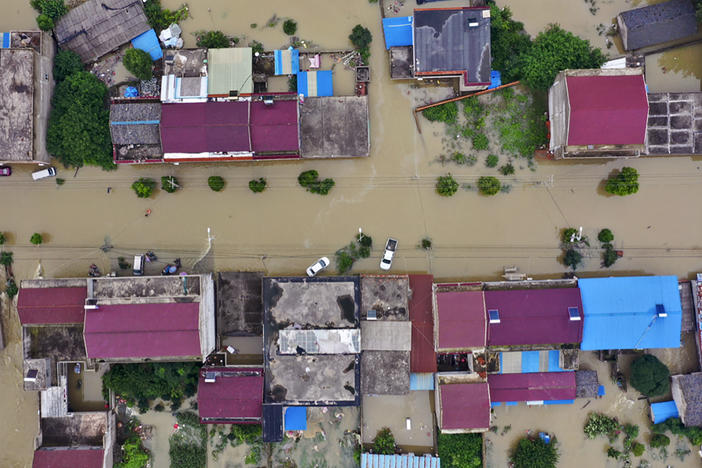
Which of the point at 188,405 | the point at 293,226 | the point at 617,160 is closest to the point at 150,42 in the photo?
the point at 293,226

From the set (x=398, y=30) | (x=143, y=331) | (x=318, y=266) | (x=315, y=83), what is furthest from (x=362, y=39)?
(x=143, y=331)

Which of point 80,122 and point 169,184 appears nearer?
point 80,122

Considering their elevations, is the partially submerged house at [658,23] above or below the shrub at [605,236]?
above

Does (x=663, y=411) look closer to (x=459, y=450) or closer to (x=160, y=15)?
(x=459, y=450)

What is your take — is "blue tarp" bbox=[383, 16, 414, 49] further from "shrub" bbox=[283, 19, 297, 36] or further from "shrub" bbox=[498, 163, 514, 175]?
"shrub" bbox=[498, 163, 514, 175]

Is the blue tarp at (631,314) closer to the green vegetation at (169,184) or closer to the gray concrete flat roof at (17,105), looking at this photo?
the green vegetation at (169,184)


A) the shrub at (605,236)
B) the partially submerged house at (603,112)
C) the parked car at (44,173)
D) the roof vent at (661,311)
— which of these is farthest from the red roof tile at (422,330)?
the parked car at (44,173)
